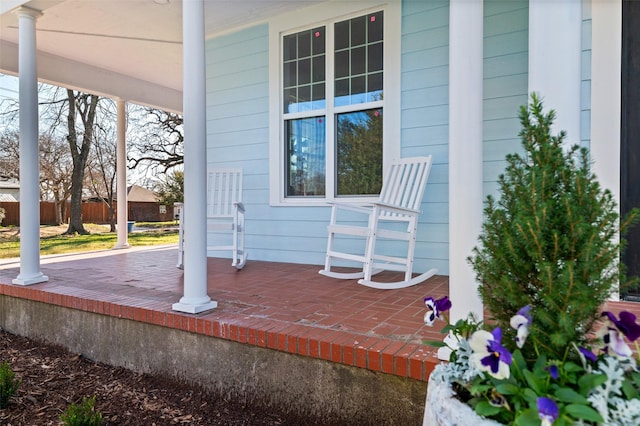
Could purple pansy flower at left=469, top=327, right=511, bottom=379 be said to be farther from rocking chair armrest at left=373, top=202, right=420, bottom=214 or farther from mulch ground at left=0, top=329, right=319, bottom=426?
rocking chair armrest at left=373, top=202, right=420, bottom=214

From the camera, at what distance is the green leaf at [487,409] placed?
881mm

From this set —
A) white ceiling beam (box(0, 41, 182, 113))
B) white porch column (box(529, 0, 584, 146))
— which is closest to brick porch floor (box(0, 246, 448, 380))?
white porch column (box(529, 0, 584, 146))

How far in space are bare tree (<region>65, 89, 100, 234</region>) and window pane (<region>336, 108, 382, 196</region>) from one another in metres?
9.78

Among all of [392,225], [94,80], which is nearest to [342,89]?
[392,225]

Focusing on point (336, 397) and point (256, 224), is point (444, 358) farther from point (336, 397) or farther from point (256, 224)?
point (256, 224)

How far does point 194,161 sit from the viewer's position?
2.22m

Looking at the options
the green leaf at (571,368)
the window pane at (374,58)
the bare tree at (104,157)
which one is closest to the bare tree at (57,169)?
the bare tree at (104,157)

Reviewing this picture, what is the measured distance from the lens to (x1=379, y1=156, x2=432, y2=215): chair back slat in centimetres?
314

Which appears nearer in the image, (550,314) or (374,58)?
(550,314)

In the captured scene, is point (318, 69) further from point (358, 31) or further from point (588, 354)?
point (588, 354)

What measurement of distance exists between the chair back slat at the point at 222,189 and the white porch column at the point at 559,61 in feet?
9.95

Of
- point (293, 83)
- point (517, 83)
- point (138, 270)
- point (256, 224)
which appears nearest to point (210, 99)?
point (293, 83)

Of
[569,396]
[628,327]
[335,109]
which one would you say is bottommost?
[569,396]

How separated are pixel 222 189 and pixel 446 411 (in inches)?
143
